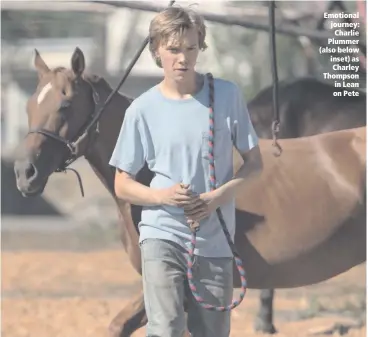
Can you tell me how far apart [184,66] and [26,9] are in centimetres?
486

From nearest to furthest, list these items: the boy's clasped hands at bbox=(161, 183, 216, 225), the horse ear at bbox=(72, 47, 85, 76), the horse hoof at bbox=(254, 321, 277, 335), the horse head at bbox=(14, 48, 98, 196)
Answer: the boy's clasped hands at bbox=(161, 183, 216, 225)
the horse head at bbox=(14, 48, 98, 196)
the horse ear at bbox=(72, 47, 85, 76)
the horse hoof at bbox=(254, 321, 277, 335)

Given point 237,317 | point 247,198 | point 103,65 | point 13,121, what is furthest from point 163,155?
point 13,121

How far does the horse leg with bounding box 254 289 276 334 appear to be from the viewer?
5641 mm

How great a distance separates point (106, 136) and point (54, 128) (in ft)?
0.88

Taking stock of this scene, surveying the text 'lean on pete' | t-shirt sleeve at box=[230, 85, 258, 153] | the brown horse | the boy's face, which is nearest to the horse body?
the text 'lean on pete'

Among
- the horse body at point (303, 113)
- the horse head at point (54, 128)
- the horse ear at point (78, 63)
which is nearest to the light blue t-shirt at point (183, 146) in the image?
the horse head at point (54, 128)

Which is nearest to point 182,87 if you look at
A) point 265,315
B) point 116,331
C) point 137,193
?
point 137,193

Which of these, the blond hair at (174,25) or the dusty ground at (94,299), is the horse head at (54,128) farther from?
the dusty ground at (94,299)

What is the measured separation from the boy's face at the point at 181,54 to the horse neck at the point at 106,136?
3.85 ft

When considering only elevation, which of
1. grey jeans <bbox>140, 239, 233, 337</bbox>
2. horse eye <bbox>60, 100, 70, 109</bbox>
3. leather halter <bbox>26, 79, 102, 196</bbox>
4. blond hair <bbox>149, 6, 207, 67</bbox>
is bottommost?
grey jeans <bbox>140, 239, 233, 337</bbox>

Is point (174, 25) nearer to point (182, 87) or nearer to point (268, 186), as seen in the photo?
point (182, 87)

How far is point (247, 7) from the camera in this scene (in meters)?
7.55

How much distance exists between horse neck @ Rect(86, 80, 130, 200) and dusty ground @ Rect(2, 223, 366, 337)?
58.7 inches

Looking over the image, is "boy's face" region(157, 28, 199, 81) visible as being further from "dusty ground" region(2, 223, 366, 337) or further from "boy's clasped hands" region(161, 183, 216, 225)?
"dusty ground" region(2, 223, 366, 337)
